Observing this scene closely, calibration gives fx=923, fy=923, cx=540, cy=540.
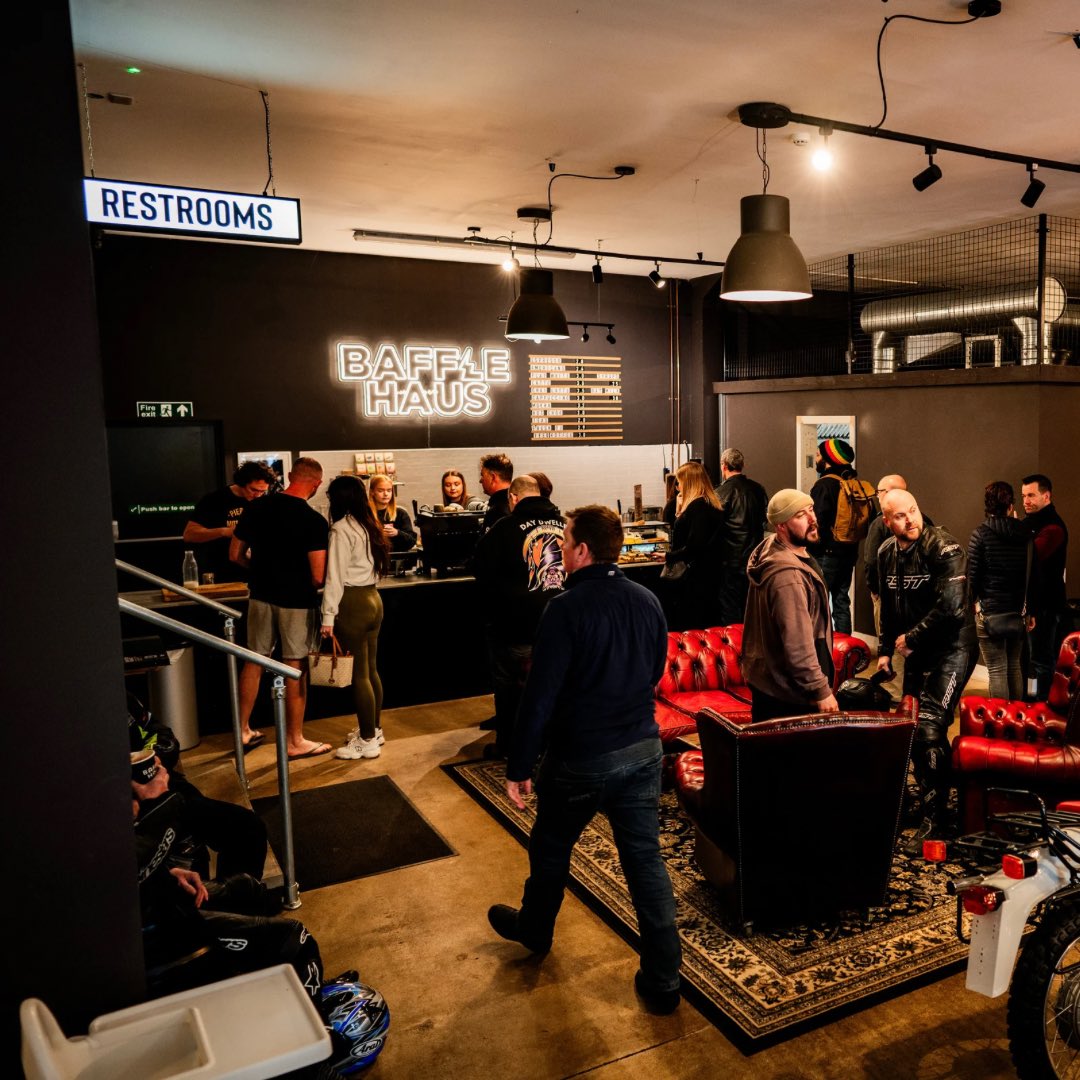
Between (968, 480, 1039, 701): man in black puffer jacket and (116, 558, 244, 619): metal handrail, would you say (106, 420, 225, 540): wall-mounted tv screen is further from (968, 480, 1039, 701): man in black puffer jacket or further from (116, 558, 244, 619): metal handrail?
(968, 480, 1039, 701): man in black puffer jacket

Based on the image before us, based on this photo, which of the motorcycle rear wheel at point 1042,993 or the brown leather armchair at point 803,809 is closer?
the motorcycle rear wheel at point 1042,993

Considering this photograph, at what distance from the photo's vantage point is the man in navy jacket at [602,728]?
3.02 m

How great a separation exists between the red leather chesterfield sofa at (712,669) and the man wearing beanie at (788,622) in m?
1.16

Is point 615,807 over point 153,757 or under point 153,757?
under

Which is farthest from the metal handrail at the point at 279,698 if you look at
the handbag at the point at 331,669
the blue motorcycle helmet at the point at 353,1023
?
the handbag at the point at 331,669

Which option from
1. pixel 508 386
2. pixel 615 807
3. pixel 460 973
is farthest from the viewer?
pixel 508 386

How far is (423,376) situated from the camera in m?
9.55

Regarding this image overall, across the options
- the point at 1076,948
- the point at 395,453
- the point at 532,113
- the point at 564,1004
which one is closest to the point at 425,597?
the point at 395,453

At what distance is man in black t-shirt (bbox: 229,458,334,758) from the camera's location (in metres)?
5.60

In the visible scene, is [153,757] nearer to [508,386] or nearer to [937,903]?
[937,903]

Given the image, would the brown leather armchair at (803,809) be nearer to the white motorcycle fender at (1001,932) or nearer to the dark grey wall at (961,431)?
the white motorcycle fender at (1001,932)

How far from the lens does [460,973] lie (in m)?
3.49

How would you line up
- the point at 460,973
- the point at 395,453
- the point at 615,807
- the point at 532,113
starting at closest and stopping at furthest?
1. the point at 615,807
2. the point at 460,973
3. the point at 532,113
4. the point at 395,453

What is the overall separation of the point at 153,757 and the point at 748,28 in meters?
3.71
